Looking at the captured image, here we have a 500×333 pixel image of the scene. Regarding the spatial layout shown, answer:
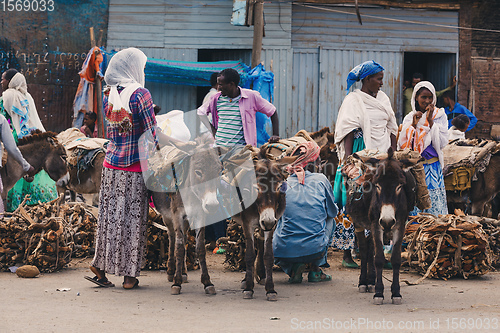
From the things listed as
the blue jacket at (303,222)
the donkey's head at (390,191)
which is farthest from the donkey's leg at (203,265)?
the donkey's head at (390,191)

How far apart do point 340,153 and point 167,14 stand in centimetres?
765

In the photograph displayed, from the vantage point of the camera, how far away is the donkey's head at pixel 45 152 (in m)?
8.18

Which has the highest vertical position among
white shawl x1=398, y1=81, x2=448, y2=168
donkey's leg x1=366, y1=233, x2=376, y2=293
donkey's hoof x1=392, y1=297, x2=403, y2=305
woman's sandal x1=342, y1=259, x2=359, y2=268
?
white shawl x1=398, y1=81, x2=448, y2=168

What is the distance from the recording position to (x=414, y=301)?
213 inches

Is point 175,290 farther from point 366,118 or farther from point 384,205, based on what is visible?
point 366,118

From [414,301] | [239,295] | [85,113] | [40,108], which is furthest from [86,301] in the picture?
[40,108]

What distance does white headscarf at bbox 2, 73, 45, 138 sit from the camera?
910cm

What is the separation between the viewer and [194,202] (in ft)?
18.7

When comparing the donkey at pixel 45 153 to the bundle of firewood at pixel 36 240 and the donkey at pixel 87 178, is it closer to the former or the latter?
the donkey at pixel 87 178

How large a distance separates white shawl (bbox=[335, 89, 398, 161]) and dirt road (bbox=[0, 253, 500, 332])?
1575mm

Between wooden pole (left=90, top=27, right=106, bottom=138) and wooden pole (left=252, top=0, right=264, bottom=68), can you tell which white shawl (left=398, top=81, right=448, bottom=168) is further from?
wooden pole (left=90, top=27, right=106, bottom=138)

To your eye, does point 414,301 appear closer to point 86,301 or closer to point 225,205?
point 225,205

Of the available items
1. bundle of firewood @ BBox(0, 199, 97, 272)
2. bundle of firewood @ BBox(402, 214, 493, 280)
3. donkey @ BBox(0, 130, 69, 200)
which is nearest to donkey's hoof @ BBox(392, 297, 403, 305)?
bundle of firewood @ BBox(402, 214, 493, 280)

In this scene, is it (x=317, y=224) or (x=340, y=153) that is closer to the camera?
(x=317, y=224)
